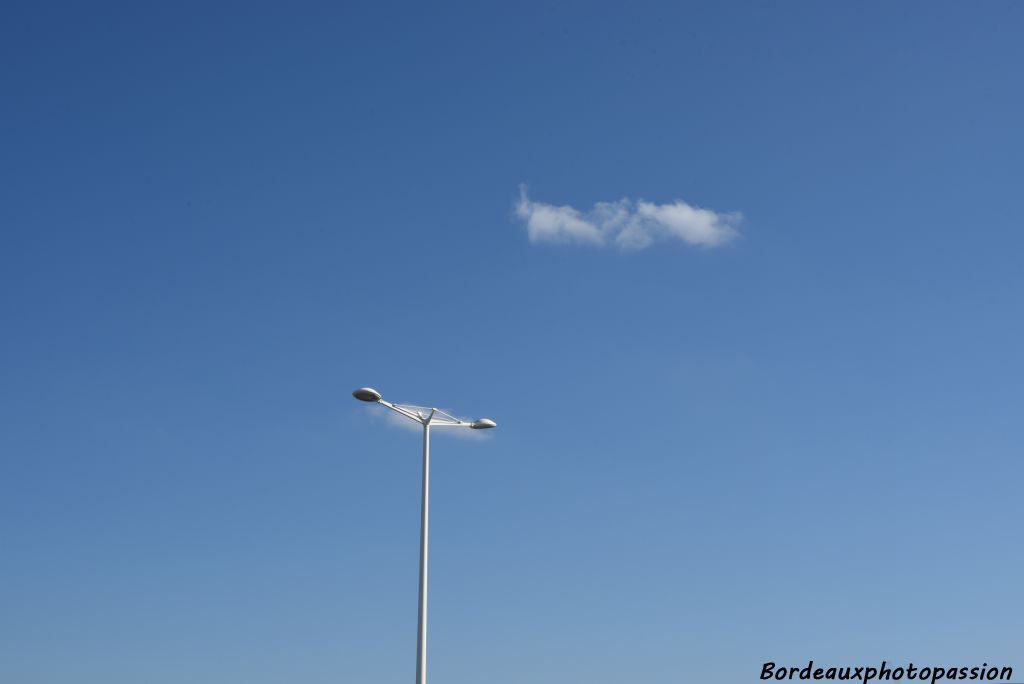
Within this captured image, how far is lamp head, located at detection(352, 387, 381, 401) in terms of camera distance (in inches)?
1344

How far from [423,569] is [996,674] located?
23741mm

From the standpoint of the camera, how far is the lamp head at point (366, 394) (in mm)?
34125

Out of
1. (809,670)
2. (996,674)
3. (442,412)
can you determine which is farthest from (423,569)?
(996,674)

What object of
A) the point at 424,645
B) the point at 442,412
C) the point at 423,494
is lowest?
the point at 424,645

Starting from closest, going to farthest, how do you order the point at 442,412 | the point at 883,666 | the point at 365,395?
1. the point at 365,395
2. the point at 442,412
3. the point at 883,666

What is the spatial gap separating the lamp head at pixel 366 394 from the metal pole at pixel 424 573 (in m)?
2.61

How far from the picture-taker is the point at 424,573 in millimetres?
35156

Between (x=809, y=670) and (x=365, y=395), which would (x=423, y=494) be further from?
(x=809, y=670)

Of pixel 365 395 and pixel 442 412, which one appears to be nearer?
pixel 365 395

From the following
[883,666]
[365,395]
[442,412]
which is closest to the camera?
[365,395]

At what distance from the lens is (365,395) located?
34250 millimetres

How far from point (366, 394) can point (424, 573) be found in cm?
495

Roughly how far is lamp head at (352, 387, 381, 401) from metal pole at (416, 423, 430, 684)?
2.61 metres

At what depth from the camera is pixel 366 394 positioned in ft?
112
